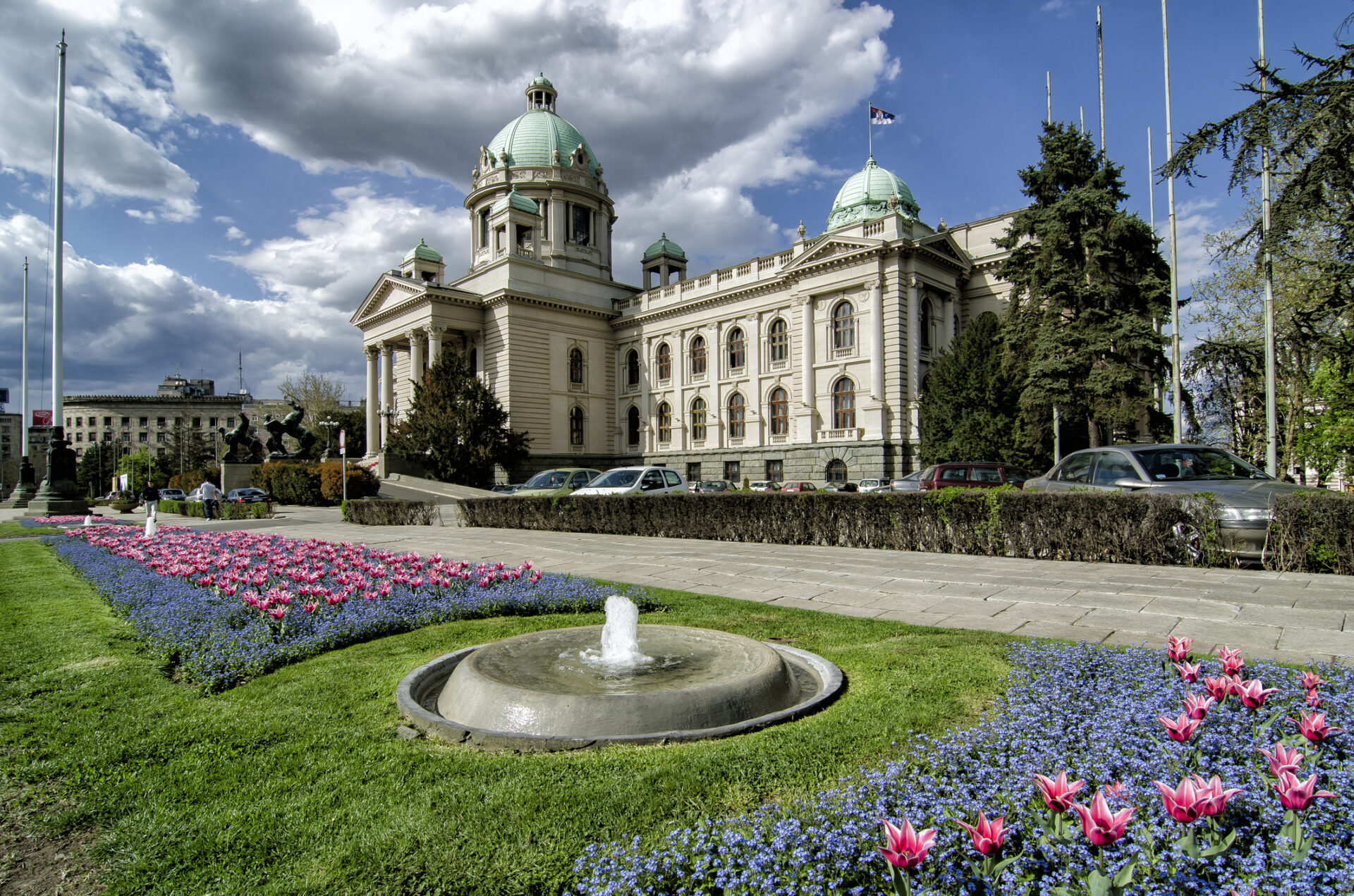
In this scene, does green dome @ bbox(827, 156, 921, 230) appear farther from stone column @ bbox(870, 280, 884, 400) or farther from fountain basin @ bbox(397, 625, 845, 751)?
fountain basin @ bbox(397, 625, 845, 751)

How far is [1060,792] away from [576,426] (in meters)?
51.7

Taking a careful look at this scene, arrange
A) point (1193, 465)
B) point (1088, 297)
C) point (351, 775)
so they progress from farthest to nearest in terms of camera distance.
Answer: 1. point (1088, 297)
2. point (1193, 465)
3. point (351, 775)

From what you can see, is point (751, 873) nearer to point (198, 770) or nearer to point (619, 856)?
point (619, 856)

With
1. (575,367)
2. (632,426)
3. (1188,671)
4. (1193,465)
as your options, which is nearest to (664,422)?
(632,426)

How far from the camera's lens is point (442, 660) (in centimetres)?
Result: 506

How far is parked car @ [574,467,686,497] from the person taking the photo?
2010cm

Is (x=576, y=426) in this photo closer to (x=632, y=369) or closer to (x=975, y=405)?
(x=632, y=369)

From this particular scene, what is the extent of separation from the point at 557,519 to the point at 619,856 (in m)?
15.8

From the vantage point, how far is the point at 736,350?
155 feet

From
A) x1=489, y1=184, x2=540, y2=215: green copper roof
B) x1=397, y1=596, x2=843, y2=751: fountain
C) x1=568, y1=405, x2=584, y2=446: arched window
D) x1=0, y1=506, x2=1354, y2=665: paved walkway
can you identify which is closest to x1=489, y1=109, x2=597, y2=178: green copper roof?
x1=489, y1=184, x2=540, y2=215: green copper roof

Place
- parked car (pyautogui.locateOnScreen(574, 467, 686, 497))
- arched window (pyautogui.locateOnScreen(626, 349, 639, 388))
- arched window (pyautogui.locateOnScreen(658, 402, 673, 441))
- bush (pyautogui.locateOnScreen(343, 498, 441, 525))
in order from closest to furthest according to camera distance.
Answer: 1. parked car (pyautogui.locateOnScreen(574, 467, 686, 497))
2. bush (pyautogui.locateOnScreen(343, 498, 441, 525))
3. arched window (pyautogui.locateOnScreen(658, 402, 673, 441))
4. arched window (pyautogui.locateOnScreen(626, 349, 639, 388))

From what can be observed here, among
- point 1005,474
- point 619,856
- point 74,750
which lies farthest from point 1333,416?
point 74,750

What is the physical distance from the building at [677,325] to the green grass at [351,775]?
3445 cm

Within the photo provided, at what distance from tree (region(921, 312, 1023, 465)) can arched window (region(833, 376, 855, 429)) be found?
508 cm
